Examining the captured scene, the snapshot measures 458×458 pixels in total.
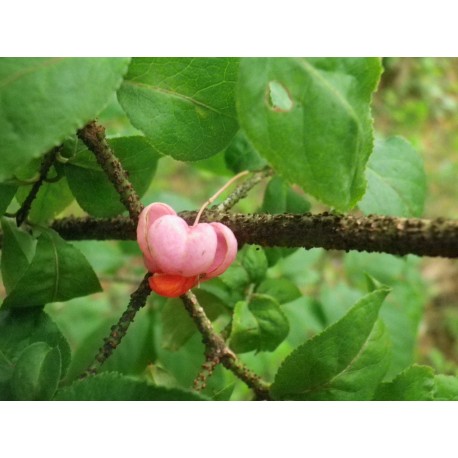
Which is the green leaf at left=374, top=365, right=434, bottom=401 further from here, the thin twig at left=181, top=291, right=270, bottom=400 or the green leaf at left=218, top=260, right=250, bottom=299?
the green leaf at left=218, top=260, right=250, bottom=299

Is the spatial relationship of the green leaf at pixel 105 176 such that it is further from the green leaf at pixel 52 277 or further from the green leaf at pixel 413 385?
the green leaf at pixel 413 385

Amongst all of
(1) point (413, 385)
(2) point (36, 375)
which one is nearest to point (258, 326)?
(1) point (413, 385)

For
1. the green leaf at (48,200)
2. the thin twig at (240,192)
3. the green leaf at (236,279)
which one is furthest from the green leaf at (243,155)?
the green leaf at (48,200)

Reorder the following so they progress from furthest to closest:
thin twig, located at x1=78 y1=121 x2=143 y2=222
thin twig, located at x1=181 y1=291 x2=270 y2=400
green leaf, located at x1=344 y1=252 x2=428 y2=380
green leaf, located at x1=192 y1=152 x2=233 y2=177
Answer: green leaf, located at x1=344 y1=252 x2=428 y2=380, green leaf, located at x1=192 y1=152 x2=233 y2=177, thin twig, located at x1=181 y1=291 x2=270 y2=400, thin twig, located at x1=78 y1=121 x2=143 y2=222

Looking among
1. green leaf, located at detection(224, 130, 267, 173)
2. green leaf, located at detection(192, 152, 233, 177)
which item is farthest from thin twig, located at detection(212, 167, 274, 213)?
green leaf, located at detection(192, 152, 233, 177)

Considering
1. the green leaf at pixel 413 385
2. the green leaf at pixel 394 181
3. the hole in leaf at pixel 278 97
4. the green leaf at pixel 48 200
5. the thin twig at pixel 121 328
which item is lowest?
the green leaf at pixel 413 385

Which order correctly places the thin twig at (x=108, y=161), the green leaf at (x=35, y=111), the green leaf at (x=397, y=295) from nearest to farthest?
the green leaf at (x=35, y=111) < the thin twig at (x=108, y=161) < the green leaf at (x=397, y=295)

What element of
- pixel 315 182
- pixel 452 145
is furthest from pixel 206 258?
pixel 452 145
